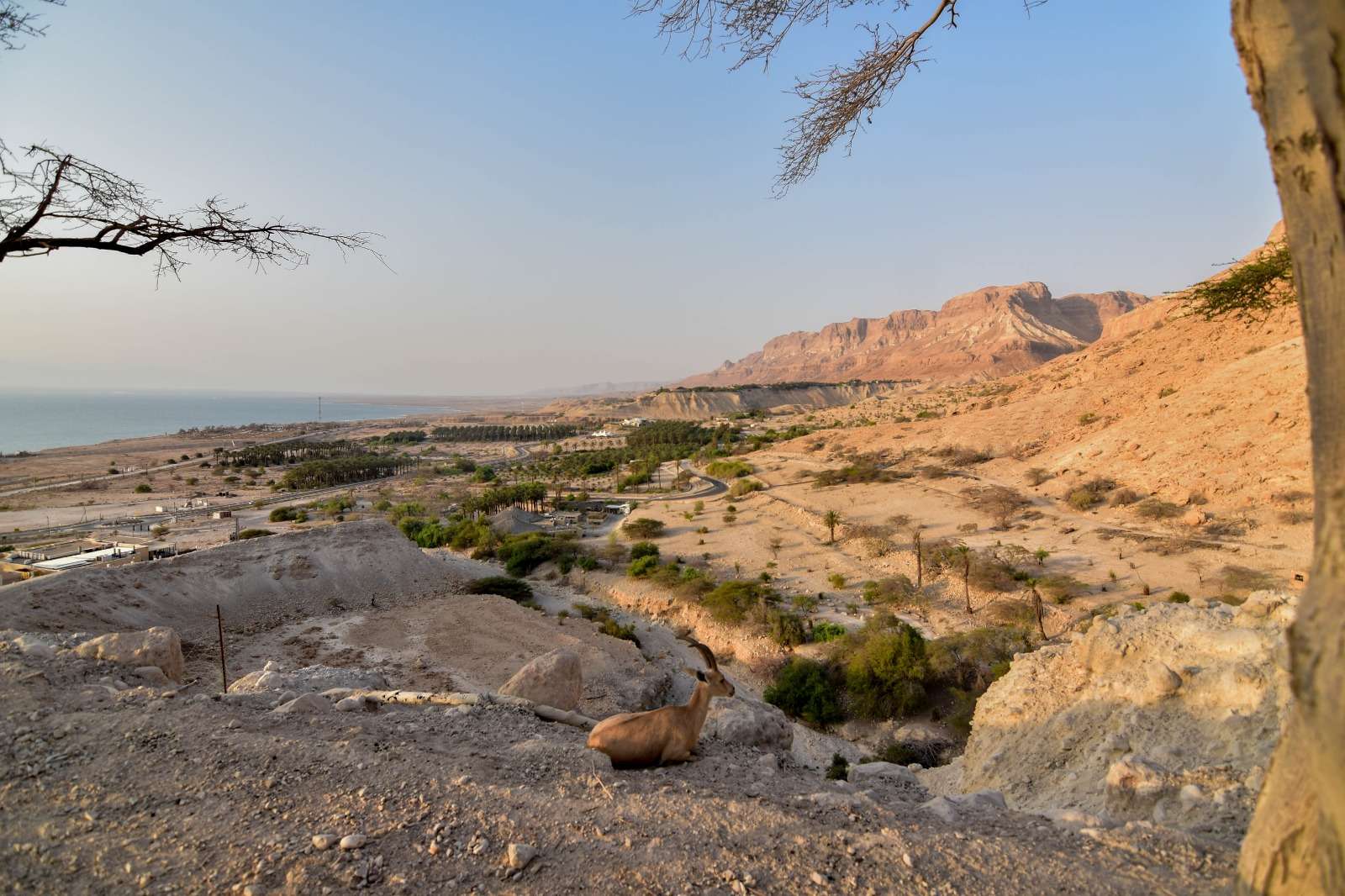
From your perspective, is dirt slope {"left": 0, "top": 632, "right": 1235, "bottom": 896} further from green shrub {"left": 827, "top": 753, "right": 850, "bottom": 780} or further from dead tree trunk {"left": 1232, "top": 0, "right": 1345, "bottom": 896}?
green shrub {"left": 827, "top": 753, "right": 850, "bottom": 780}

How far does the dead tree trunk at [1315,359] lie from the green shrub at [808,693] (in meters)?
14.7

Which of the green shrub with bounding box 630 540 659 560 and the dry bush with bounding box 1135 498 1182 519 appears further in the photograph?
the green shrub with bounding box 630 540 659 560

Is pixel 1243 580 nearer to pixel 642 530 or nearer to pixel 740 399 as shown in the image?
pixel 642 530

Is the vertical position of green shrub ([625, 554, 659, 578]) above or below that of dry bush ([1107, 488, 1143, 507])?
below

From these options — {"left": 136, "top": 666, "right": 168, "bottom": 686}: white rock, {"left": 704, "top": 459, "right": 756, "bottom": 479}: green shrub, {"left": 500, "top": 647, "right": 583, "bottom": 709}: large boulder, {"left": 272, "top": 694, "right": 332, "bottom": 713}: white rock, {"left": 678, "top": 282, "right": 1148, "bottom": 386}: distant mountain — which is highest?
→ {"left": 678, "top": 282, "right": 1148, "bottom": 386}: distant mountain

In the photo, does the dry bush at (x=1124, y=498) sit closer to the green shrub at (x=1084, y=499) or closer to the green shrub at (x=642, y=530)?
the green shrub at (x=1084, y=499)

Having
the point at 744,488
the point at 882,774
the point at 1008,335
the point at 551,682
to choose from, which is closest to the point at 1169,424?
the point at 744,488

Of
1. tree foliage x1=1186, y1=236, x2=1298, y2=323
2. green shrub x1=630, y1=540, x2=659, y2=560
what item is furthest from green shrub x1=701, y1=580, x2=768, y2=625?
tree foliage x1=1186, y1=236, x2=1298, y2=323

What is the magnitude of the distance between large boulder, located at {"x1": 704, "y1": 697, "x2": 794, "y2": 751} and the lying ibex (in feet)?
5.63

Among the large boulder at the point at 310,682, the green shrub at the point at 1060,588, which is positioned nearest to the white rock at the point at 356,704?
the large boulder at the point at 310,682

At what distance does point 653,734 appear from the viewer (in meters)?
5.64

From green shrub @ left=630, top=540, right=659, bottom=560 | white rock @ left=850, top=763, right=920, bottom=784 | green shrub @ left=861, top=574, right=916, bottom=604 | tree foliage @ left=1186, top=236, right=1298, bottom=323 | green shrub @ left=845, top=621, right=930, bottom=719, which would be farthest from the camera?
green shrub @ left=630, top=540, right=659, bottom=560

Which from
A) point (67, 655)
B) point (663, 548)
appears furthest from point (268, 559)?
point (663, 548)

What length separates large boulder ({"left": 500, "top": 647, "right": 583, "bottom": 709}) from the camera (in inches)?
344
